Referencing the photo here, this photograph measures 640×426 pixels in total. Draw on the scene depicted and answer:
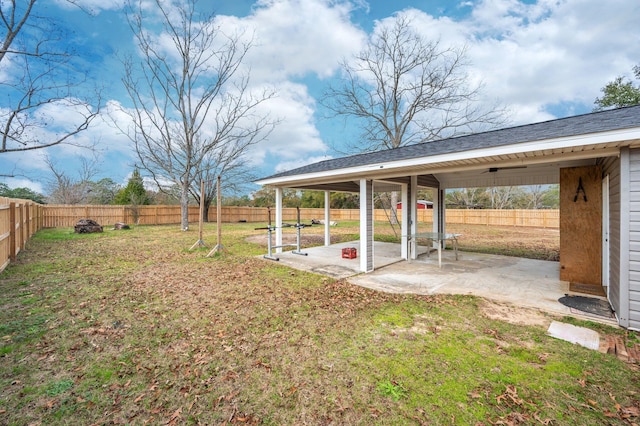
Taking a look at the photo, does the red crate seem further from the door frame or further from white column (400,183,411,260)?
the door frame

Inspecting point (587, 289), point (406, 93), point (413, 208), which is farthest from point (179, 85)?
point (587, 289)

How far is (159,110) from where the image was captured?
17.0 meters

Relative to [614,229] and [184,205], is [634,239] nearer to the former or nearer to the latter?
[614,229]

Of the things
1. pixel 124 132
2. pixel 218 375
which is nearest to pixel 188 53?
pixel 124 132

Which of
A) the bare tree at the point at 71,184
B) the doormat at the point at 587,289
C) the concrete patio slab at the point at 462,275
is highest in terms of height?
the bare tree at the point at 71,184

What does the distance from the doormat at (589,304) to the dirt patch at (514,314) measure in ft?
2.10

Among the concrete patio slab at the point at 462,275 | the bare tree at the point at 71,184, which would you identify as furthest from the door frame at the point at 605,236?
the bare tree at the point at 71,184

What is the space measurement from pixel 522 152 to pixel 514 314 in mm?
2273

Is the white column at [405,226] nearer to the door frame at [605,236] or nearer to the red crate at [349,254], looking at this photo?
the red crate at [349,254]

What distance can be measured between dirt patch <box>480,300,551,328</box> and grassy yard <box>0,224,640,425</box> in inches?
6.2

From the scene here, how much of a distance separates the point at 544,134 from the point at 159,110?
784 inches

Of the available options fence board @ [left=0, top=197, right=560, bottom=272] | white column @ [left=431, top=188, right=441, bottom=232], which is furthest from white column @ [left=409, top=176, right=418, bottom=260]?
fence board @ [left=0, top=197, right=560, bottom=272]

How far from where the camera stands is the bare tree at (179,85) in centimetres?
1638

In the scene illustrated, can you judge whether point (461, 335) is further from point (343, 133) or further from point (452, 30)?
point (343, 133)
